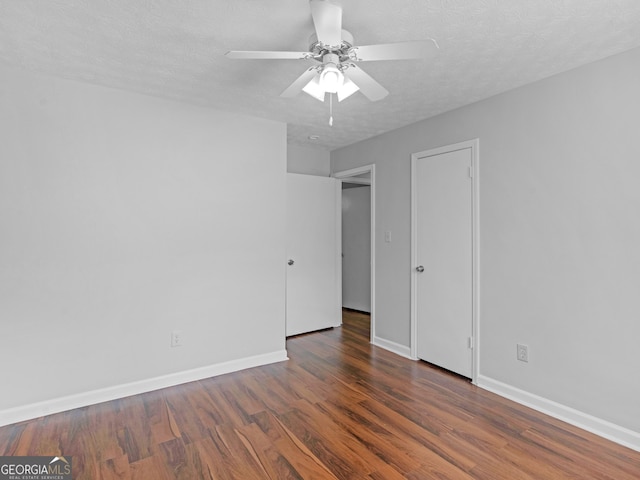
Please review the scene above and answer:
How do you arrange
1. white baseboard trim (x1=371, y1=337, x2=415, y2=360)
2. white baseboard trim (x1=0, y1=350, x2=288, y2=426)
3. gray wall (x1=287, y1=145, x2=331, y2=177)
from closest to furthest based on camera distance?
white baseboard trim (x1=0, y1=350, x2=288, y2=426), white baseboard trim (x1=371, y1=337, x2=415, y2=360), gray wall (x1=287, y1=145, x2=331, y2=177)

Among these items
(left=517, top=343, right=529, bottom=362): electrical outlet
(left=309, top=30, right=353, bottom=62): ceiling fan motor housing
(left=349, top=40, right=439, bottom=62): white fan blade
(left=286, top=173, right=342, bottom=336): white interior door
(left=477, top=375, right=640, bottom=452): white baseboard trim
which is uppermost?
(left=309, top=30, right=353, bottom=62): ceiling fan motor housing

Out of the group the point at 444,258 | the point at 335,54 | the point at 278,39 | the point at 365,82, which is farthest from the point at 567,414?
the point at 278,39

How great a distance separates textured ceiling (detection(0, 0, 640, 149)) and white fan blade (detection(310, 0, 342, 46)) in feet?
0.61

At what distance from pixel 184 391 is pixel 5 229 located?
1.73 metres

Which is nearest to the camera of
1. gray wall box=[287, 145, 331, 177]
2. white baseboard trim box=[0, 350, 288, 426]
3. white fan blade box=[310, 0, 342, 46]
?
white fan blade box=[310, 0, 342, 46]

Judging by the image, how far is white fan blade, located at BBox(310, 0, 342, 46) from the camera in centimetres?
147

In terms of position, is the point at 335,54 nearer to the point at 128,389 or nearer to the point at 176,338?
the point at 176,338

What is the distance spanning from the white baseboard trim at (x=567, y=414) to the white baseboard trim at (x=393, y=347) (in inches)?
31.9

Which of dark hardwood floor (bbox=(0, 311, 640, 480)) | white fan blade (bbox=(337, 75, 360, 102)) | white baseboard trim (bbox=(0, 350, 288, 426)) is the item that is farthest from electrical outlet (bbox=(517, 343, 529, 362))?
white fan blade (bbox=(337, 75, 360, 102))

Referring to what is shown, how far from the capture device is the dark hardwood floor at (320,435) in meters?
1.87

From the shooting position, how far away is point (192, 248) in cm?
303

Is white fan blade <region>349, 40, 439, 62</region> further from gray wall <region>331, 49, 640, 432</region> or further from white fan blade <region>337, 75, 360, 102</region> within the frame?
gray wall <region>331, 49, 640, 432</region>

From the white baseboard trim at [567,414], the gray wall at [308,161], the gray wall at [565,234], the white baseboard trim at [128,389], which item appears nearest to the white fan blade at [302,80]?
the gray wall at [565,234]

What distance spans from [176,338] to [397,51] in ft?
8.92
